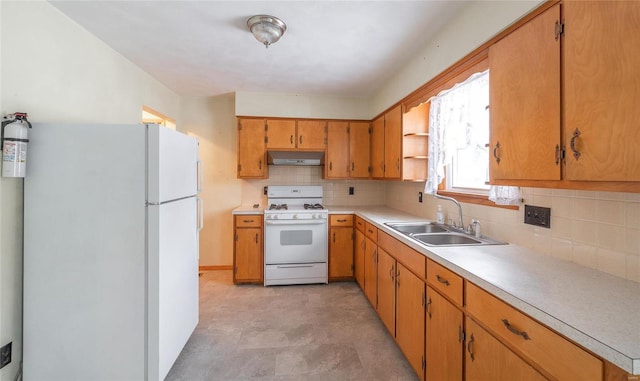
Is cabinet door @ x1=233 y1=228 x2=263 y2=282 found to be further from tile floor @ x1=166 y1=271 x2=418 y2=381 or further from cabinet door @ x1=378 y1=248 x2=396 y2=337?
cabinet door @ x1=378 y1=248 x2=396 y2=337

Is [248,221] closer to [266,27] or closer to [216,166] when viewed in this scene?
[216,166]

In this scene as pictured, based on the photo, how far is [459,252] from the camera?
147 cm

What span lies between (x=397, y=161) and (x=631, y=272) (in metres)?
1.95

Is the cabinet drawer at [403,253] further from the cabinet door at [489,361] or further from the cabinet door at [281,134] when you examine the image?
the cabinet door at [281,134]

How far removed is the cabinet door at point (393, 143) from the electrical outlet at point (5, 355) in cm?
320

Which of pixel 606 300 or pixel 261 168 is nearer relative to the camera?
pixel 606 300

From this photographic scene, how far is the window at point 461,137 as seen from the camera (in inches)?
76.1

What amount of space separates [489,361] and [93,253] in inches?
86.6

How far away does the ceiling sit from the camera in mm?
1767

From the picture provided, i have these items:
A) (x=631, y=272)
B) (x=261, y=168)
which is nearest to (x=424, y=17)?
(x=631, y=272)

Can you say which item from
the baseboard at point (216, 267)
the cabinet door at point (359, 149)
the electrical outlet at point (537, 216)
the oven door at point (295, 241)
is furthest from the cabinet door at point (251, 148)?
the electrical outlet at point (537, 216)

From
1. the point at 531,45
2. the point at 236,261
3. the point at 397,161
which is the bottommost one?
the point at 236,261

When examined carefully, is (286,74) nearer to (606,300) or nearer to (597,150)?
(597,150)

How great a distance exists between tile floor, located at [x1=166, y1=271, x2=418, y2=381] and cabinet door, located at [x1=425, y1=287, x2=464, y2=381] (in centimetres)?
45
